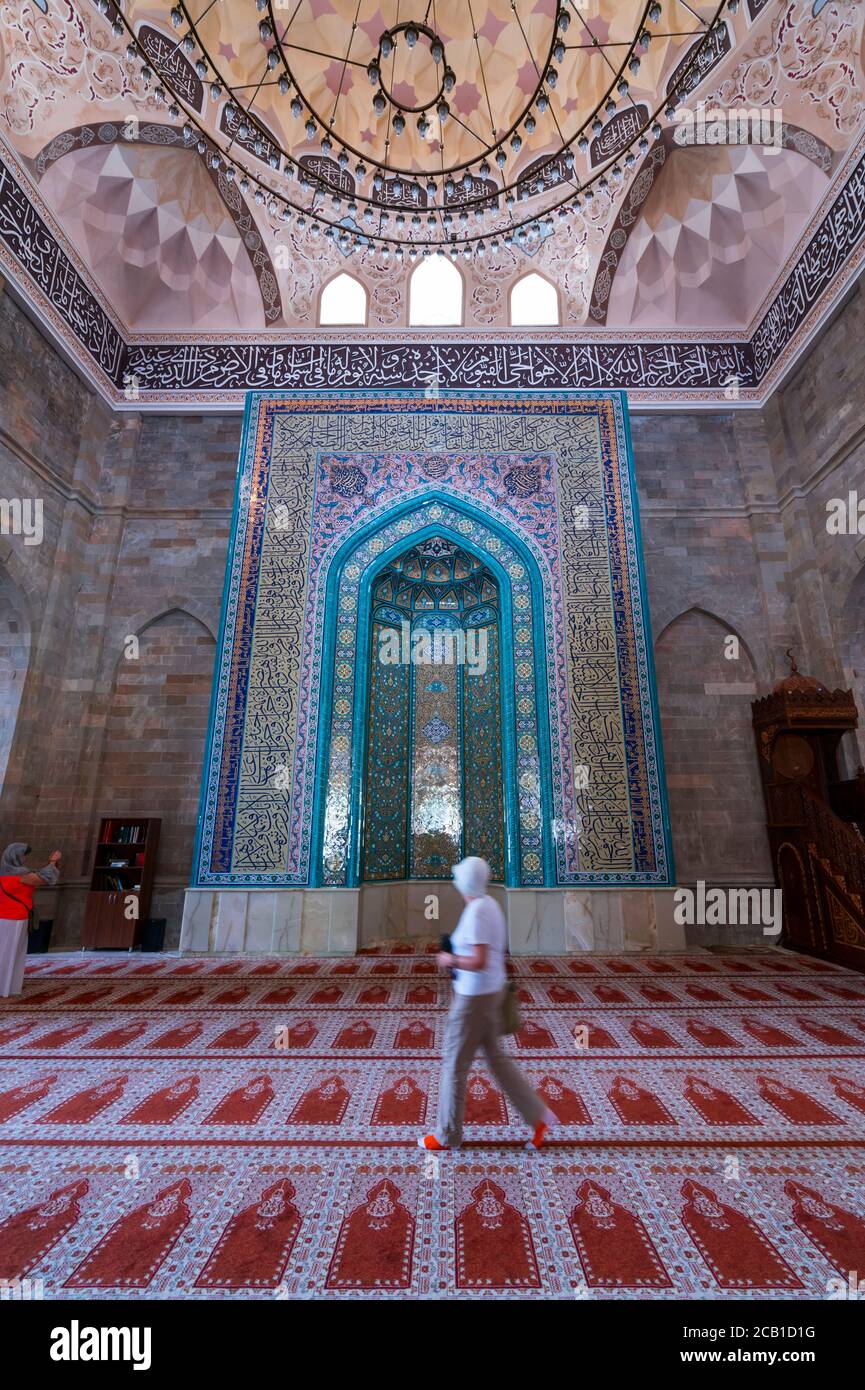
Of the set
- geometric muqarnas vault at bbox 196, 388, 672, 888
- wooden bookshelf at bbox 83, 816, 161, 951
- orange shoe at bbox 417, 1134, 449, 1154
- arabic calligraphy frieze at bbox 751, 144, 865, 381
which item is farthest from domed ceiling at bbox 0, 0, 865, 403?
wooden bookshelf at bbox 83, 816, 161, 951

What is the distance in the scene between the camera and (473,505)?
606cm

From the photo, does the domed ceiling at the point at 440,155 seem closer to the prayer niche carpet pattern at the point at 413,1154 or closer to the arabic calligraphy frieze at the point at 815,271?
the arabic calligraphy frieze at the point at 815,271

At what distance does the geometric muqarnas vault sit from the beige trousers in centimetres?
333

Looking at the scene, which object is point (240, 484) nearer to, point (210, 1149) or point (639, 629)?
point (639, 629)

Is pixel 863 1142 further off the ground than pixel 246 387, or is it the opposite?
pixel 246 387

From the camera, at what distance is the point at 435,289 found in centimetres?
702

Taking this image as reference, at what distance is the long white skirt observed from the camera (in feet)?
12.2

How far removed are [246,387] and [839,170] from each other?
235 inches

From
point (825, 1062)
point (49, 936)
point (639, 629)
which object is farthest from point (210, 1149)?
point (639, 629)

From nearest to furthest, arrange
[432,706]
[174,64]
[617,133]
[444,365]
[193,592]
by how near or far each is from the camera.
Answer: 1. [174,64]
2. [617,133]
3. [432,706]
4. [193,592]
5. [444,365]

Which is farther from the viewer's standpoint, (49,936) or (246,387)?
(246,387)

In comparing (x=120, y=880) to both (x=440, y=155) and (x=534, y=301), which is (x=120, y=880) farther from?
(x=534, y=301)

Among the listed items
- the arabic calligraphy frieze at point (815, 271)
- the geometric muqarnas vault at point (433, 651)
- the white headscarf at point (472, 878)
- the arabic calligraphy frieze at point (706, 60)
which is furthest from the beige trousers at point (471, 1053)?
the arabic calligraphy frieze at point (706, 60)

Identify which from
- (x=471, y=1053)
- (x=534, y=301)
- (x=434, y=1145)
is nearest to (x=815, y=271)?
(x=534, y=301)
